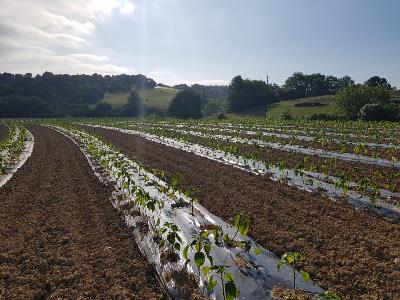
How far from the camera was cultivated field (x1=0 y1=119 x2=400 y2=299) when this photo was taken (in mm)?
5750

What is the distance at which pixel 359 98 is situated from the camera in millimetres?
47500

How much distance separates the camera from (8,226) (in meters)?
8.90

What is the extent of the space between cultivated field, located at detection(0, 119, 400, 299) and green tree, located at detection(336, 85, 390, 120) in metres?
34.0

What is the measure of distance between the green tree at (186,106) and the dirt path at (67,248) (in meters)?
62.4

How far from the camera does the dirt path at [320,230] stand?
5695 millimetres

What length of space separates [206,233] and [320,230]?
302 centimetres

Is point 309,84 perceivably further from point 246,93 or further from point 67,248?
point 67,248

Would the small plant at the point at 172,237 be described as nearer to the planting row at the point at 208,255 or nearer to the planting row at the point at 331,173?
the planting row at the point at 208,255

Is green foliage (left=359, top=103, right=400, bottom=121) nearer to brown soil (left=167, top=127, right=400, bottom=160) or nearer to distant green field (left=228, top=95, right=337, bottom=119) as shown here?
distant green field (left=228, top=95, right=337, bottom=119)

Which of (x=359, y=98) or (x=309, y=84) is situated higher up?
(x=309, y=84)

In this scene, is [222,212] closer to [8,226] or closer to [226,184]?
[226,184]

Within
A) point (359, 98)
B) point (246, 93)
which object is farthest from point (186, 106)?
point (359, 98)

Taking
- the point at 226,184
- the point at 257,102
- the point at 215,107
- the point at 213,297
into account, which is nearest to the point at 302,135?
the point at 226,184

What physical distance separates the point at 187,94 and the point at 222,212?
68.2m
